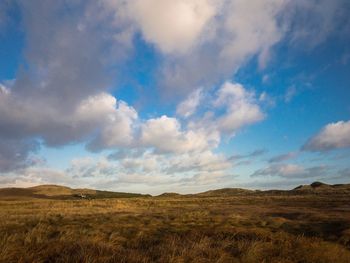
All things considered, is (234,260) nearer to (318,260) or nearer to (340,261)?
(318,260)

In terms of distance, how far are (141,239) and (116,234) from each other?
4.81ft

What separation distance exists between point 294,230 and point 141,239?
9753 mm

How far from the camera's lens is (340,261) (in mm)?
12281

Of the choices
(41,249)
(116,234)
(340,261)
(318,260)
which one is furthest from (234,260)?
(116,234)

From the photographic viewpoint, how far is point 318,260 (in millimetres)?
12070

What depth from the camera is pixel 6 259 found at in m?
9.84

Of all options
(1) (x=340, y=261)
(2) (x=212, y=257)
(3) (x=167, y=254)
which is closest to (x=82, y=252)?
(3) (x=167, y=254)

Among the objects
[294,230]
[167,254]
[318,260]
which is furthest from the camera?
[294,230]

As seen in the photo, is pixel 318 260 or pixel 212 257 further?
pixel 318 260

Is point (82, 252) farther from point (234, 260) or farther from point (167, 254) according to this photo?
point (234, 260)

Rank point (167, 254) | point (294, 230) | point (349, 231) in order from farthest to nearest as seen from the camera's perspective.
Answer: point (294, 230) < point (349, 231) < point (167, 254)

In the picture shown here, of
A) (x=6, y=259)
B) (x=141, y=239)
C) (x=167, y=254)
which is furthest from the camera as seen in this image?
(x=141, y=239)

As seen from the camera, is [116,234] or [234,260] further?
[116,234]

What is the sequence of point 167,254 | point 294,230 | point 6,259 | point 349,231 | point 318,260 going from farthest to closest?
point 294,230 → point 349,231 → point 318,260 → point 167,254 → point 6,259
